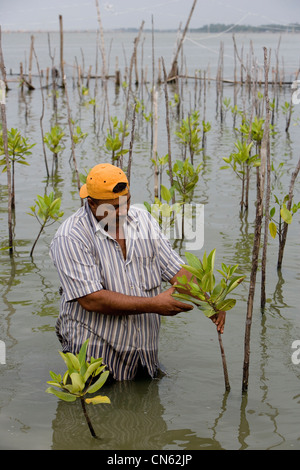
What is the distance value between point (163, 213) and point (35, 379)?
1.81 metres

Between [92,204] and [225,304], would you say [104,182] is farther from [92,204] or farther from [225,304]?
[225,304]

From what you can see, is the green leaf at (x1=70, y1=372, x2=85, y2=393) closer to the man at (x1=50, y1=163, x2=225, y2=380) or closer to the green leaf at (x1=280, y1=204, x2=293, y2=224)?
the man at (x1=50, y1=163, x2=225, y2=380)

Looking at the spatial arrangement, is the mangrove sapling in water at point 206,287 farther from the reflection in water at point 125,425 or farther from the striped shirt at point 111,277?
the reflection in water at point 125,425

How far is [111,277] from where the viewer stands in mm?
2910

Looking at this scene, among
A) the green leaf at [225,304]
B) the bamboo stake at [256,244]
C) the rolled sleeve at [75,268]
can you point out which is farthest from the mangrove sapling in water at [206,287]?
the rolled sleeve at [75,268]

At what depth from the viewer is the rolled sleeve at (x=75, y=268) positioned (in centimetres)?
279

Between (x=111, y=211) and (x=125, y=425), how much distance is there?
102 centimetres

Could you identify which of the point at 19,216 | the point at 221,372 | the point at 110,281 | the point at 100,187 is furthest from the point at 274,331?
the point at 19,216

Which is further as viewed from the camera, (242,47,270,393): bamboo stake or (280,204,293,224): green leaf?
(280,204,293,224): green leaf

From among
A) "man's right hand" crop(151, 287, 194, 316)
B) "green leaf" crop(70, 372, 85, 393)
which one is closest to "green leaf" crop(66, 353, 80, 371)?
"green leaf" crop(70, 372, 85, 393)

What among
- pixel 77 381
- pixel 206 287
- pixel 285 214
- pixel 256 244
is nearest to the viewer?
pixel 77 381

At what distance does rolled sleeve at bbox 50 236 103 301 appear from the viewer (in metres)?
2.79

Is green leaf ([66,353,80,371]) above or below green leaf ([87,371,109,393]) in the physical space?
above

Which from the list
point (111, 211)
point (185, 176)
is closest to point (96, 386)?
point (111, 211)
